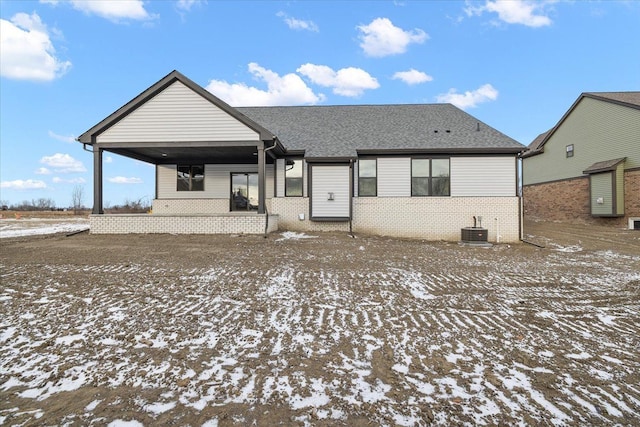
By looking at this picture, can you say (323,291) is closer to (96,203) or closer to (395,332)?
(395,332)

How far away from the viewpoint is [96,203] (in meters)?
12.6

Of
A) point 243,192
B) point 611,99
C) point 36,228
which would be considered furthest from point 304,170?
point 611,99

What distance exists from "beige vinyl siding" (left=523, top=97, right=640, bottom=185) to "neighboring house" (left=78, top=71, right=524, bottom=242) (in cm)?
838

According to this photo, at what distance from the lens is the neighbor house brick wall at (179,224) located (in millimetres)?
12141

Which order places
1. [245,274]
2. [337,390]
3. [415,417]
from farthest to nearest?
[245,274], [337,390], [415,417]

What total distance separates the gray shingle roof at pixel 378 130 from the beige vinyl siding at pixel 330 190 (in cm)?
63

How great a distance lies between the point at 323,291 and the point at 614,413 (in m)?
3.82

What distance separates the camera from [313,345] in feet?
11.8

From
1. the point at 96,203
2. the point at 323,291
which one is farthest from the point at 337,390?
the point at 96,203

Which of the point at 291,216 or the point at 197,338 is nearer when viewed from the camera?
the point at 197,338

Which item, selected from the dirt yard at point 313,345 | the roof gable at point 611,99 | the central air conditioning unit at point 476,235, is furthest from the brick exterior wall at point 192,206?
the roof gable at point 611,99

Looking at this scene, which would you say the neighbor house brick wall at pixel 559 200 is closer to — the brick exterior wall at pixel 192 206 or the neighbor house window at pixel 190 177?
the brick exterior wall at pixel 192 206

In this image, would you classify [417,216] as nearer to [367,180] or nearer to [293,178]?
[367,180]

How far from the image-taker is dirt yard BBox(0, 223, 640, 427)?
2537mm
